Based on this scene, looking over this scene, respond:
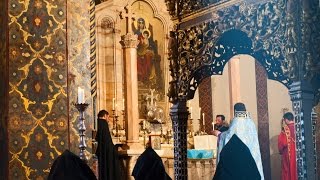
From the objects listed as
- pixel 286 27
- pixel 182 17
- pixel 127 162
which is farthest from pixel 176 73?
pixel 127 162

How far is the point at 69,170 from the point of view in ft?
17.0

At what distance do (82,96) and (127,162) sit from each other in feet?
25.0

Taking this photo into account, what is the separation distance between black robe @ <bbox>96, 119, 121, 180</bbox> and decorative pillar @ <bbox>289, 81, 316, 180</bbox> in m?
6.80

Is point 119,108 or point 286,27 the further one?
point 119,108

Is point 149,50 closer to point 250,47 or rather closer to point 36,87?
point 36,87

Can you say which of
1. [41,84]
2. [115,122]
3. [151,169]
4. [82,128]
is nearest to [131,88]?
[115,122]

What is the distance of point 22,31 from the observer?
6957 mm

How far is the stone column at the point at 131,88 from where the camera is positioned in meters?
14.4

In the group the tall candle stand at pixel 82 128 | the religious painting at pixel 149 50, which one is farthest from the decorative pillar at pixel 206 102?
the tall candle stand at pixel 82 128

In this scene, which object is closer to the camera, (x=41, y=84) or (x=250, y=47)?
(x=250, y=47)

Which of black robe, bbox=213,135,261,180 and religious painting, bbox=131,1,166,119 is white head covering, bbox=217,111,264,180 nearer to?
black robe, bbox=213,135,261,180

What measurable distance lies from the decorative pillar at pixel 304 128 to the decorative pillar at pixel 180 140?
4.66ft

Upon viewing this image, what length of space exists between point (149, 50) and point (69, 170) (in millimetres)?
11435

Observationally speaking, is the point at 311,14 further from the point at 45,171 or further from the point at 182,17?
the point at 45,171
